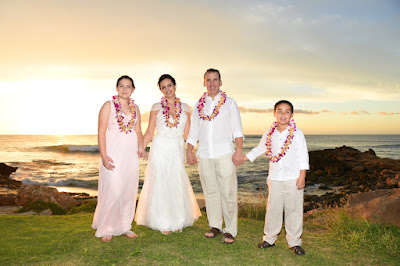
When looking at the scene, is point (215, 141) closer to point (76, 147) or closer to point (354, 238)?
point (354, 238)

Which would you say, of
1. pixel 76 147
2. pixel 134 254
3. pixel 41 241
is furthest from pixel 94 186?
pixel 76 147

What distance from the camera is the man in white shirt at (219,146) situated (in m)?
5.01

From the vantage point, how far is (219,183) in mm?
5172

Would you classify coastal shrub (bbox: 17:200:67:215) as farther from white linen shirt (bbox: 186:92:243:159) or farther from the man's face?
the man's face

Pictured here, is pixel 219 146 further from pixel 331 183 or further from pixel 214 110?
pixel 331 183

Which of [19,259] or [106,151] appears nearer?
[19,259]

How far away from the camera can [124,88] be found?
5.23 m

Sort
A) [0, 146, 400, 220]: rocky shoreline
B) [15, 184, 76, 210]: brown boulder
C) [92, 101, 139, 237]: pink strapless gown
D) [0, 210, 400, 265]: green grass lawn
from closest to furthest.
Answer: [0, 210, 400, 265]: green grass lawn → [92, 101, 139, 237]: pink strapless gown → [15, 184, 76, 210]: brown boulder → [0, 146, 400, 220]: rocky shoreline

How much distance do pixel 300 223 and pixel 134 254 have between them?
2.66 m

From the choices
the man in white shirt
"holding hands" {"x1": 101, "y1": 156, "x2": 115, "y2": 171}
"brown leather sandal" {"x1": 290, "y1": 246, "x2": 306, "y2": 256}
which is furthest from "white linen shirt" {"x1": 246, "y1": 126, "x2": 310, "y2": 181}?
"holding hands" {"x1": 101, "y1": 156, "x2": 115, "y2": 171}

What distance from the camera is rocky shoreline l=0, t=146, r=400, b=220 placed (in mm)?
11477

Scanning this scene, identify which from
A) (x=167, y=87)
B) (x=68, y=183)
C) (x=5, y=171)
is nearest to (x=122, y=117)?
(x=167, y=87)

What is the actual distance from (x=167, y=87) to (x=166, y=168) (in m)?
1.52

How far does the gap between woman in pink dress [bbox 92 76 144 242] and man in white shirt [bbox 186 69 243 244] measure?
3.63ft
